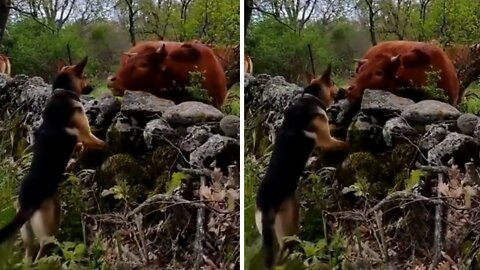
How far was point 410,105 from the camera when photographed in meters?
2.62

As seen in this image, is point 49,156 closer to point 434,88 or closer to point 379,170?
point 379,170

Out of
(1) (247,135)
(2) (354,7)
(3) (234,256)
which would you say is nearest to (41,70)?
(1) (247,135)

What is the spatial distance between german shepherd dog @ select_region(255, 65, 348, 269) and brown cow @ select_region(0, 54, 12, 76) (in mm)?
1040

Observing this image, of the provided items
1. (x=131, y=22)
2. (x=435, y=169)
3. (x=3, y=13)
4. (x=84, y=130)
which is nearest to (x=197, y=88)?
(x=131, y=22)

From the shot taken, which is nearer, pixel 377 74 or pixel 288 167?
pixel 377 74

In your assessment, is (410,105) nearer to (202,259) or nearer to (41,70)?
(202,259)

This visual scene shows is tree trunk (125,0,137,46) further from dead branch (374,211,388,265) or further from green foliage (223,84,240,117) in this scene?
dead branch (374,211,388,265)

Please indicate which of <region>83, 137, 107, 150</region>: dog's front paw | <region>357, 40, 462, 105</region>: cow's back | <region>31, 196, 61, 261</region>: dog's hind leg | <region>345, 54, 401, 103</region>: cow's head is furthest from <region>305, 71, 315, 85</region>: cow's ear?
<region>31, 196, 61, 261</region>: dog's hind leg

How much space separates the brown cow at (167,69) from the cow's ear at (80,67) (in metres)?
0.10

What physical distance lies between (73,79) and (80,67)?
0.17ft

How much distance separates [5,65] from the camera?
2.74m

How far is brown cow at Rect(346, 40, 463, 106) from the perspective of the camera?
8.47ft

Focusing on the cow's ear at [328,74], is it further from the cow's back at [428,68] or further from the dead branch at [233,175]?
the dead branch at [233,175]

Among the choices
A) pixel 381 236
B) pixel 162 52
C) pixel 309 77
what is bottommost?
pixel 381 236
